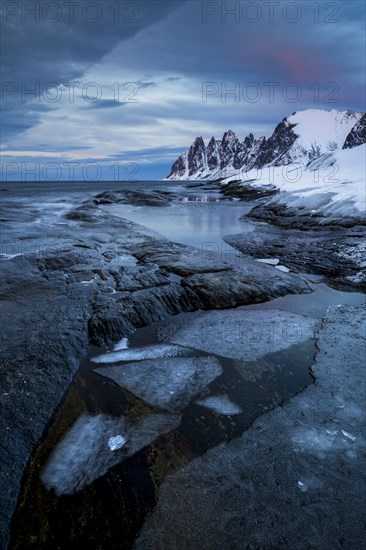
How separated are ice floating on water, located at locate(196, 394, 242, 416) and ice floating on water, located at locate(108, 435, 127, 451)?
107cm

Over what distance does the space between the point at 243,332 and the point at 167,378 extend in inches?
77.8

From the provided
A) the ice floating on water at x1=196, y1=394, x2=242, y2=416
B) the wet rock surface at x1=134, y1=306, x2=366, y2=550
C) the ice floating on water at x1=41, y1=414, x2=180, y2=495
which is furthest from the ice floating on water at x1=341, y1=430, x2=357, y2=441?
the ice floating on water at x1=41, y1=414, x2=180, y2=495

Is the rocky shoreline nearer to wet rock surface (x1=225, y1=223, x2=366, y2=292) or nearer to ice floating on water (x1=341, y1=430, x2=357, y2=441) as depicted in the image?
wet rock surface (x1=225, y1=223, x2=366, y2=292)

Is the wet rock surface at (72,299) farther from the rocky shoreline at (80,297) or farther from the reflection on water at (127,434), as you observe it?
the reflection on water at (127,434)

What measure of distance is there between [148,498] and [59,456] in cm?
105

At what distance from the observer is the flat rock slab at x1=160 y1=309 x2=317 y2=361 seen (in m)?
5.55

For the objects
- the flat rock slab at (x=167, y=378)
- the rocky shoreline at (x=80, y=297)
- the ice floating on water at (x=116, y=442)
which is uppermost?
the rocky shoreline at (x=80, y=297)

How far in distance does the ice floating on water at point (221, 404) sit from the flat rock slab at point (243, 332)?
1081 mm

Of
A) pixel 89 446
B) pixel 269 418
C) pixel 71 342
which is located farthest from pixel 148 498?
pixel 71 342

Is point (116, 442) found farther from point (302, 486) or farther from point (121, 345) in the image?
point (121, 345)

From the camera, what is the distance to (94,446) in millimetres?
3500

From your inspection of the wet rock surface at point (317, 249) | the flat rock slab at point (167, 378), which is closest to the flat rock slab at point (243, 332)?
the flat rock slab at point (167, 378)

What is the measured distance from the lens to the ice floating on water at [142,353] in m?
5.18

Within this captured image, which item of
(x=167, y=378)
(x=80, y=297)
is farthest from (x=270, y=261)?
(x=167, y=378)
